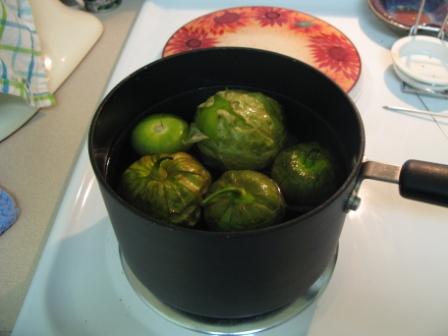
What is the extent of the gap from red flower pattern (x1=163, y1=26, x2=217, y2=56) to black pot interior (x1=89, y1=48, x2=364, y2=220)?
0.22 m

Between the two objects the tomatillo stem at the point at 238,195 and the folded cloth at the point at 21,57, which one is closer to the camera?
the tomatillo stem at the point at 238,195

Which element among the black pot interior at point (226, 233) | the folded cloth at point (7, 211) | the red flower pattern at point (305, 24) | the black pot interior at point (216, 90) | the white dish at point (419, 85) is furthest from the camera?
the red flower pattern at point (305, 24)

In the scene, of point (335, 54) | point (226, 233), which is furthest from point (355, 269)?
point (335, 54)

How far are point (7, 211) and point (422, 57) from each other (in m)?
0.62

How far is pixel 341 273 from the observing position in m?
0.47

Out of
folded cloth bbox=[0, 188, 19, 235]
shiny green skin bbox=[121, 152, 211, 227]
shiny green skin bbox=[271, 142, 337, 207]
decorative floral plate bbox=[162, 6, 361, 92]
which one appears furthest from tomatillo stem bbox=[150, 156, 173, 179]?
decorative floral plate bbox=[162, 6, 361, 92]

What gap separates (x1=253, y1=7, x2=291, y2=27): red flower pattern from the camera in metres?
0.75

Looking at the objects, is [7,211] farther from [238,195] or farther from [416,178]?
[416,178]

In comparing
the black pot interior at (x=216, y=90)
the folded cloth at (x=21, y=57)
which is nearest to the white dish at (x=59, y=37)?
the folded cloth at (x=21, y=57)

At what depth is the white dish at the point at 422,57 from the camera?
647 millimetres

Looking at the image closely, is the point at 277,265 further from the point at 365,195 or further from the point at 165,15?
the point at 165,15

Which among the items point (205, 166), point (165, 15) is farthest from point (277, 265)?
point (165, 15)

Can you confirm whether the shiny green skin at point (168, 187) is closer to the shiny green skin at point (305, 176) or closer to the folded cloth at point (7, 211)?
the shiny green skin at point (305, 176)

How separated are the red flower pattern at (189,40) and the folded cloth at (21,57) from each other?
0.63 feet
